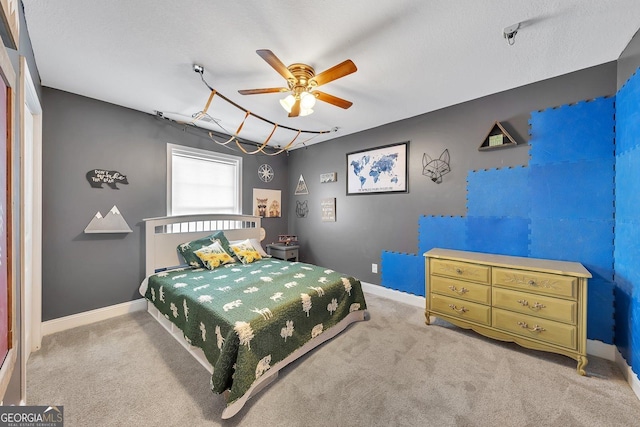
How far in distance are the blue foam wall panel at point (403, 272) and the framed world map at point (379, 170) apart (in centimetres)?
96

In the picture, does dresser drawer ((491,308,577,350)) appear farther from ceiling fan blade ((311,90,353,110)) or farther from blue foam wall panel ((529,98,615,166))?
ceiling fan blade ((311,90,353,110))

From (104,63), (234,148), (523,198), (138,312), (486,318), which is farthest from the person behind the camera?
(234,148)

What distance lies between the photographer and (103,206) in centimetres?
282

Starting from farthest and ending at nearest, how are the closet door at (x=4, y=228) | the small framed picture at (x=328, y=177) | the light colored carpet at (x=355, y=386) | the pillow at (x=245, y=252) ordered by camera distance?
1. the small framed picture at (x=328, y=177)
2. the pillow at (x=245, y=252)
3. the light colored carpet at (x=355, y=386)
4. the closet door at (x=4, y=228)

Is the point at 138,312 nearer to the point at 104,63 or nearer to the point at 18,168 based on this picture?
the point at 18,168

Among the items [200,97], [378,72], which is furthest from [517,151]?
[200,97]

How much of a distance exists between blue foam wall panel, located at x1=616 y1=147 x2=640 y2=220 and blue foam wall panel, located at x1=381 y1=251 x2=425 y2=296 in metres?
1.80

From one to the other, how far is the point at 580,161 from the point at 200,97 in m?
3.89

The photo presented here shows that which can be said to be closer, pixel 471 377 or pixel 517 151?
pixel 471 377

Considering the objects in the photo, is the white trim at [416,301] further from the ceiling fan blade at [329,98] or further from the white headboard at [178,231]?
the ceiling fan blade at [329,98]

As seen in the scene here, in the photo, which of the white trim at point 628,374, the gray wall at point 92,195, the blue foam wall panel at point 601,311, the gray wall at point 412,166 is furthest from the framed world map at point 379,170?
the gray wall at point 92,195

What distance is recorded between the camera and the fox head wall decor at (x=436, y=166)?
2996mm

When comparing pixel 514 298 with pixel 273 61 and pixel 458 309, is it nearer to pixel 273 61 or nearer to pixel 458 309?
pixel 458 309

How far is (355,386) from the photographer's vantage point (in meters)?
1.79
